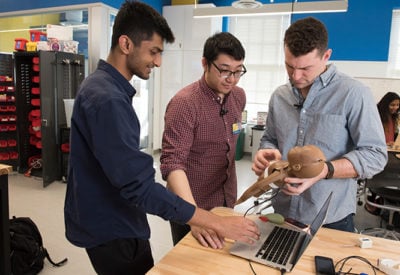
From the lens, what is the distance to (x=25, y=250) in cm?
233

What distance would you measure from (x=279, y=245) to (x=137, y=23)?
2.95ft

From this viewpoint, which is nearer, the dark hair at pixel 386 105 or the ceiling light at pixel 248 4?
the ceiling light at pixel 248 4

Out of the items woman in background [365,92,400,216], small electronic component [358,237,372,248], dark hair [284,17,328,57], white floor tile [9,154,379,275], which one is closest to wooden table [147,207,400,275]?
small electronic component [358,237,372,248]

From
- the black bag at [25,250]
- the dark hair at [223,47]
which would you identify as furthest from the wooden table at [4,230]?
the dark hair at [223,47]

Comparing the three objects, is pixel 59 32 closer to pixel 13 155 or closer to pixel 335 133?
pixel 13 155

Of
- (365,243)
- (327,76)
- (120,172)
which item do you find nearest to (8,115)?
(120,172)

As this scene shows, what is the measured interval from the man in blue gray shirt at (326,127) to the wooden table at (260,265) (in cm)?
15

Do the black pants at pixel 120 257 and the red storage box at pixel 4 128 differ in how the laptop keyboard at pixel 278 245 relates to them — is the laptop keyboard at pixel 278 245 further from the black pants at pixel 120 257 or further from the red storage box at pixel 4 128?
the red storage box at pixel 4 128

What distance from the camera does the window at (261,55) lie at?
21.1ft

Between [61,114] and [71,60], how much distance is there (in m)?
0.77

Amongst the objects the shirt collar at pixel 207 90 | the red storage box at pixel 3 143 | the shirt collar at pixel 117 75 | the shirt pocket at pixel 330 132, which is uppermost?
the shirt collar at pixel 117 75

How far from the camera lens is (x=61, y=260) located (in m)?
2.62

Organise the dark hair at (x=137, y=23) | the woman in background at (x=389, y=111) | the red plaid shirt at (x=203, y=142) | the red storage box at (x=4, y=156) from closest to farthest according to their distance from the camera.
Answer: the dark hair at (x=137, y=23) → the red plaid shirt at (x=203, y=142) → the woman in background at (x=389, y=111) → the red storage box at (x=4, y=156)

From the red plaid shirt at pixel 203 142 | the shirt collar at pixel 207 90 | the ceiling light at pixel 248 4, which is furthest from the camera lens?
the ceiling light at pixel 248 4
